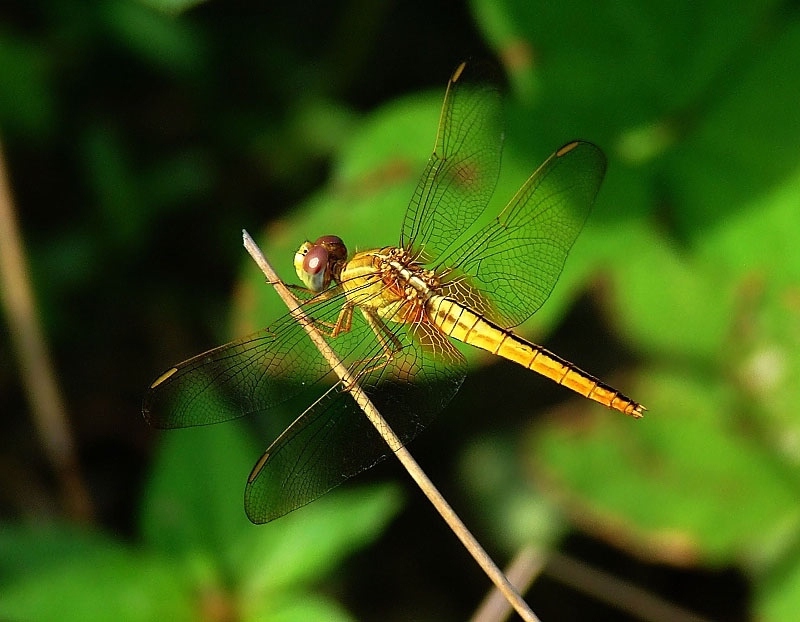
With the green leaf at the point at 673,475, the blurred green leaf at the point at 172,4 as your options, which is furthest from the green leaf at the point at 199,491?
the blurred green leaf at the point at 172,4

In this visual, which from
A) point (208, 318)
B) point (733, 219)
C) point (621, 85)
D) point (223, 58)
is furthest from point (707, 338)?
point (223, 58)

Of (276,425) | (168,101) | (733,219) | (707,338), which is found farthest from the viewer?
(168,101)

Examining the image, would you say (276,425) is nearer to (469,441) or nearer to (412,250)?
(469,441)

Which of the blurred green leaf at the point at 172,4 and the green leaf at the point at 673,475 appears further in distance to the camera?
the green leaf at the point at 673,475

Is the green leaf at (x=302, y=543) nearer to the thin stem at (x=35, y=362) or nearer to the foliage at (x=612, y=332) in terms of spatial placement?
the foliage at (x=612, y=332)

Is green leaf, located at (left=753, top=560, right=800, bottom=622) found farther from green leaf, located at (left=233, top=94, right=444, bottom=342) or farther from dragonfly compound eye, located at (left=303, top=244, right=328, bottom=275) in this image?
dragonfly compound eye, located at (left=303, top=244, right=328, bottom=275)

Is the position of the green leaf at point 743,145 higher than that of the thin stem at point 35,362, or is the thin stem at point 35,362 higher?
the thin stem at point 35,362

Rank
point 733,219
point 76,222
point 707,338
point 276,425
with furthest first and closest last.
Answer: point 76,222 < point 276,425 < point 707,338 < point 733,219

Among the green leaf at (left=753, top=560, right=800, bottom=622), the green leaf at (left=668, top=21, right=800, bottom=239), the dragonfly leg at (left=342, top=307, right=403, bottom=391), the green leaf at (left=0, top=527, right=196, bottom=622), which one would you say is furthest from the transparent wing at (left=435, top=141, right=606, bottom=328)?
the green leaf at (left=753, top=560, right=800, bottom=622)

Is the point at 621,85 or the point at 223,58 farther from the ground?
the point at 223,58
